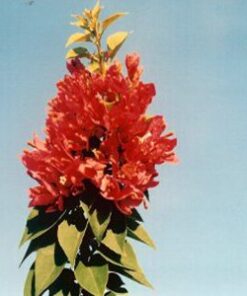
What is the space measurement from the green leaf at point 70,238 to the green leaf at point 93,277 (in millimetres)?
146

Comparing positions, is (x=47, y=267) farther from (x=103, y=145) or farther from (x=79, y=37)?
(x=79, y=37)

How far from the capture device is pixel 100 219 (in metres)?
3.40

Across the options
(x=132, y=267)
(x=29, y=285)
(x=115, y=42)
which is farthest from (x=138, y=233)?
(x=115, y=42)

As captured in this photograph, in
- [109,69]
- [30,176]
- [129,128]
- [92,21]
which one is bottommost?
[30,176]

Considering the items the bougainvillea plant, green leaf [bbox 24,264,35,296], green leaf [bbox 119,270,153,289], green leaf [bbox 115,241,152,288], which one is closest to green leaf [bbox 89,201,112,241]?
A: the bougainvillea plant

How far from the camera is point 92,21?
400cm

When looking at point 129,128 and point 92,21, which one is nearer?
point 129,128

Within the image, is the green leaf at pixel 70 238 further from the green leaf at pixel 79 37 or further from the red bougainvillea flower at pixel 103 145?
the green leaf at pixel 79 37

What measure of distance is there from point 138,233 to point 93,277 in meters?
0.49

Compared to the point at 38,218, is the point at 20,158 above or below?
above

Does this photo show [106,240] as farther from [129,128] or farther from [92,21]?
[92,21]

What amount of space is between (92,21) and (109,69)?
0.66 metres

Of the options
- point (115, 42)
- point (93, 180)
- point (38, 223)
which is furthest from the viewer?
point (115, 42)

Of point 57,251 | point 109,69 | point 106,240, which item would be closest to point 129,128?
point 109,69
